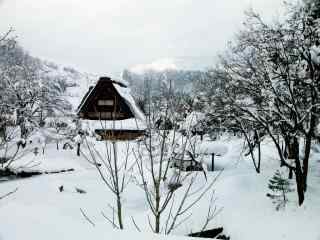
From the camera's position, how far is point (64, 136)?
2777 centimetres

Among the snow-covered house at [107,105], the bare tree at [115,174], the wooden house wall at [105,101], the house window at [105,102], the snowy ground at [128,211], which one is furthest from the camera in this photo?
the house window at [105,102]

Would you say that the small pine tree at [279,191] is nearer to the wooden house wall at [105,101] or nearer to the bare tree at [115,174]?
the bare tree at [115,174]

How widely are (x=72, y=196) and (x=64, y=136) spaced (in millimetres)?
13286

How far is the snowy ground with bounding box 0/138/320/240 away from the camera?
4.45 m

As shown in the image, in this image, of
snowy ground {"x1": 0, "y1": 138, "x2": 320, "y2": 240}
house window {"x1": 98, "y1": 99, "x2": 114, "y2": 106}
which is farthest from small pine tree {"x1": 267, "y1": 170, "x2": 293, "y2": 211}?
house window {"x1": 98, "y1": 99, "x2": 114, "y2": 106}

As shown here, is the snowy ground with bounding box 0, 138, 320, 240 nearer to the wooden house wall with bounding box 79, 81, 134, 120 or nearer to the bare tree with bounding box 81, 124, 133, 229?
the bare tree with bounding box 81, 124, 133, 229

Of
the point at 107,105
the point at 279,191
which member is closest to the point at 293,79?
the point at 279,191

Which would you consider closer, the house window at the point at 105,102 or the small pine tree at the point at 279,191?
the small pine tree at the point at 279,191

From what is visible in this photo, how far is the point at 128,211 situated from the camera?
14.2m

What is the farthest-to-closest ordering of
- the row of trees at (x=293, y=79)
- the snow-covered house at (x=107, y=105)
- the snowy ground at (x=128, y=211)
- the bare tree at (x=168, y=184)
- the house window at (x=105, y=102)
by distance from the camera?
1. the house window at (x=105, y=102)
2. the snow-covered house at (x=107, y=105)
3. the row of trees at (x=293, y=79)
4. the bare tree at (x=168, y=184)
5. the snowy ground at (x=128, y=211)

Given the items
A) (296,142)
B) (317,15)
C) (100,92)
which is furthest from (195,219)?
(100,92)

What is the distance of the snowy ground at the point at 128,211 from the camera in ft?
14.6

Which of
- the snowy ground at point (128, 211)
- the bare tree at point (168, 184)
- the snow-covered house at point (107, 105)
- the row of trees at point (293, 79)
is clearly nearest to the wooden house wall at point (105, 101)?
the snow-covered house at point (107, 105)

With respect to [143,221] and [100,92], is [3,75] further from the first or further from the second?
[143,221]
